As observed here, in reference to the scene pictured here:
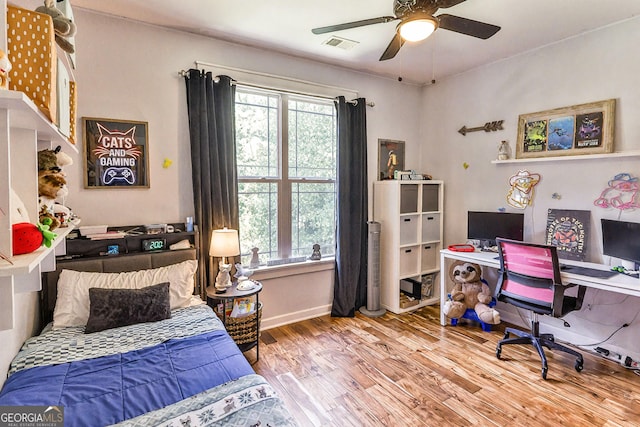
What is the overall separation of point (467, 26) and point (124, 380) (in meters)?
2.57

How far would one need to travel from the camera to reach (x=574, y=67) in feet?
9.52

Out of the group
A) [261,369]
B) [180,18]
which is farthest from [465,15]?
[261,369]

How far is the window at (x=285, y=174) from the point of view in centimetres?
321

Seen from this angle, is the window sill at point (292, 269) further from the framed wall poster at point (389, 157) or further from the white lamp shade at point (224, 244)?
the framed wall poster at point (389, 157)

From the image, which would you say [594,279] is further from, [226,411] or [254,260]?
[254,260]

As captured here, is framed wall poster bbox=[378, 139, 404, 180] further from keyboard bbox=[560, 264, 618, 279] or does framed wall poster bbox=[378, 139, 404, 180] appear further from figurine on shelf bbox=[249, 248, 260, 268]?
keyboard bbox=[560, 264, 618, 279]

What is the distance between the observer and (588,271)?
8.39ft

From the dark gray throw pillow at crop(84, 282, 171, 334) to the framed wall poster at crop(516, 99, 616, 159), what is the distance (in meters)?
3.45

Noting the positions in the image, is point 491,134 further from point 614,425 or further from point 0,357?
point 0,357

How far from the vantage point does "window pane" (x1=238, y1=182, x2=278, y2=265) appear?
3215 mm

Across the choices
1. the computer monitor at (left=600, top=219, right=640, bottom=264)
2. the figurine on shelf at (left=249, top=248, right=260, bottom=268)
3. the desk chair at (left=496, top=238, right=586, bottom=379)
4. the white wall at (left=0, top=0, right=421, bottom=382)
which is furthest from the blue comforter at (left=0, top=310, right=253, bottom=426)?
the computer monitor at (left=600, top=219, right=640, bottom=264)

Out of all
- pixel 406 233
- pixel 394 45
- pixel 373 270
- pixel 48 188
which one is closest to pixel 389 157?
pixel 406 233

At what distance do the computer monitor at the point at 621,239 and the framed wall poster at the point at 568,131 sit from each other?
0.62 metres

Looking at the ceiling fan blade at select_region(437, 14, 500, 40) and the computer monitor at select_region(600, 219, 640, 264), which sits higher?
the ceiling fan blade at select_region(437, 14, 500, 40)
